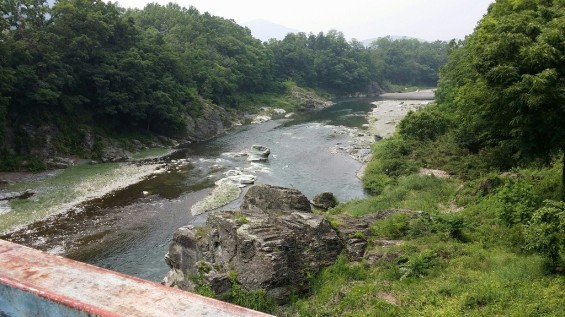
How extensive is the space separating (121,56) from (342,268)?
4245 centimetres

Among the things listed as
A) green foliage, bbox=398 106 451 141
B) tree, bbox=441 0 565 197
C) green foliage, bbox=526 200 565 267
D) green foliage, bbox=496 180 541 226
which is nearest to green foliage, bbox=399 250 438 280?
green foliage, bbox=526 200 565 267

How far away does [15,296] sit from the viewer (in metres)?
3.79

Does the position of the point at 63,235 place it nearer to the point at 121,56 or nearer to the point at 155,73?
Answer: the point at 121,56

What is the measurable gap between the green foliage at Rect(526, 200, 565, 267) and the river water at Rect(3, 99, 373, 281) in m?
15.8

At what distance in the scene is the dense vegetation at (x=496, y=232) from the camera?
1171 centimetres

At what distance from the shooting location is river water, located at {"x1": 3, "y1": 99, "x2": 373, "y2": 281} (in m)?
23.9

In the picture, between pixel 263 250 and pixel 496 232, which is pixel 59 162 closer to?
pixel 263 250

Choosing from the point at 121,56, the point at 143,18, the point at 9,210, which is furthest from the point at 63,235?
the point at 143,18

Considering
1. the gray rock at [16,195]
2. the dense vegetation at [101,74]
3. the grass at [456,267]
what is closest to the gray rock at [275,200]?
the grass at [456,267]

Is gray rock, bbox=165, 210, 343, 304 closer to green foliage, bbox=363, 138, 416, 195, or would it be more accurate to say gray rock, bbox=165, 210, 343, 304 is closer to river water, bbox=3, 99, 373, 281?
river water, bbox=3, 99, 373, 281

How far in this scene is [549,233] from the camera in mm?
11875

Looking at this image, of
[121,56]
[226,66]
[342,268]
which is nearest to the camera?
[342,268]

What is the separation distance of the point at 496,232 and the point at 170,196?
23.7m

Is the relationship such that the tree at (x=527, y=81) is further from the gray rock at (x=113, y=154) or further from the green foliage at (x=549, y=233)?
the gray rock at (x=113, y=154)
